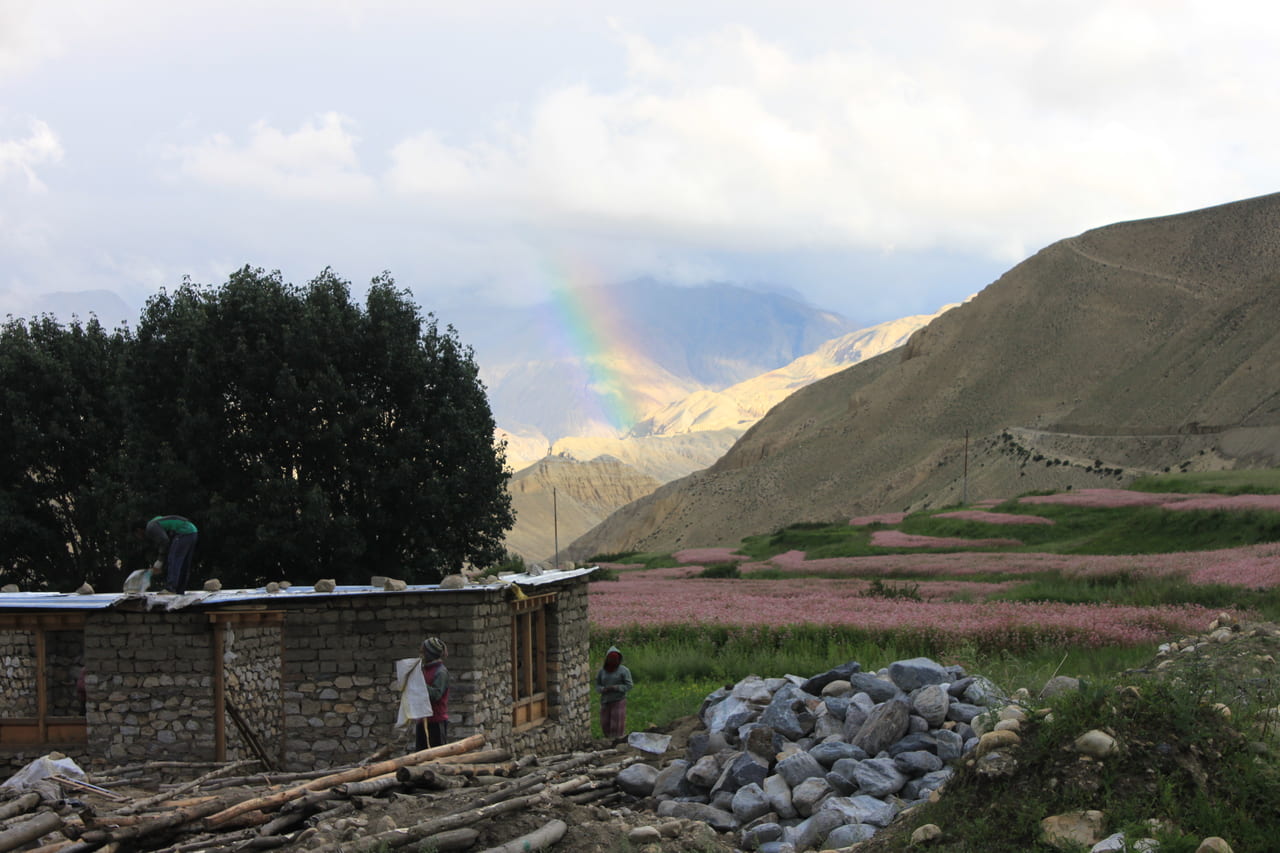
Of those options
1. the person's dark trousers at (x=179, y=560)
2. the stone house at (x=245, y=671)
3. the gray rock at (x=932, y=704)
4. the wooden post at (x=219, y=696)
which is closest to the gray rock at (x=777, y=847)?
the gray rock at (x=932, y=704)

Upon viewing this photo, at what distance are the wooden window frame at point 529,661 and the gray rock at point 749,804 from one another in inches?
227

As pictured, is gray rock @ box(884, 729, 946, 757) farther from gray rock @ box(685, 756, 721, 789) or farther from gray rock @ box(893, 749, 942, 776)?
gray rock @ box(685, 756, 721, 789)

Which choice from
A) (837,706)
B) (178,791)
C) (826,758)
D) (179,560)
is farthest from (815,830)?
(179,560)

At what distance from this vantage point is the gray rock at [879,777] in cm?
1216

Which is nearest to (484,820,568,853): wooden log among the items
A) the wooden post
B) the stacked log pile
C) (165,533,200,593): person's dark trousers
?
the stacked log pile

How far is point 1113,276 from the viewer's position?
4847 inches

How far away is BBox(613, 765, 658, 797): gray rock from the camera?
13906 mm

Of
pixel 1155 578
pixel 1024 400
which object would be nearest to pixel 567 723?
pixel 1155 578

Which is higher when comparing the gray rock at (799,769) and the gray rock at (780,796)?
the gray rock at (799,769)

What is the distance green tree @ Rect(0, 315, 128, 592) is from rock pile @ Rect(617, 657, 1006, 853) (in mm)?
26800

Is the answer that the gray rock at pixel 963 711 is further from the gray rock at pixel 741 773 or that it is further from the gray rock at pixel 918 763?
the gray rock at pixel 741 773

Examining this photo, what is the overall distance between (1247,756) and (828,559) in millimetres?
36419

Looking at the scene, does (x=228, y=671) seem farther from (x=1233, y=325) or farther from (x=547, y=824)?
(x=1233, y=325)

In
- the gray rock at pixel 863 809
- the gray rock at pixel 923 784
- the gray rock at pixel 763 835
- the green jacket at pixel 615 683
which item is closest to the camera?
the gray rock at pixel 863 809
